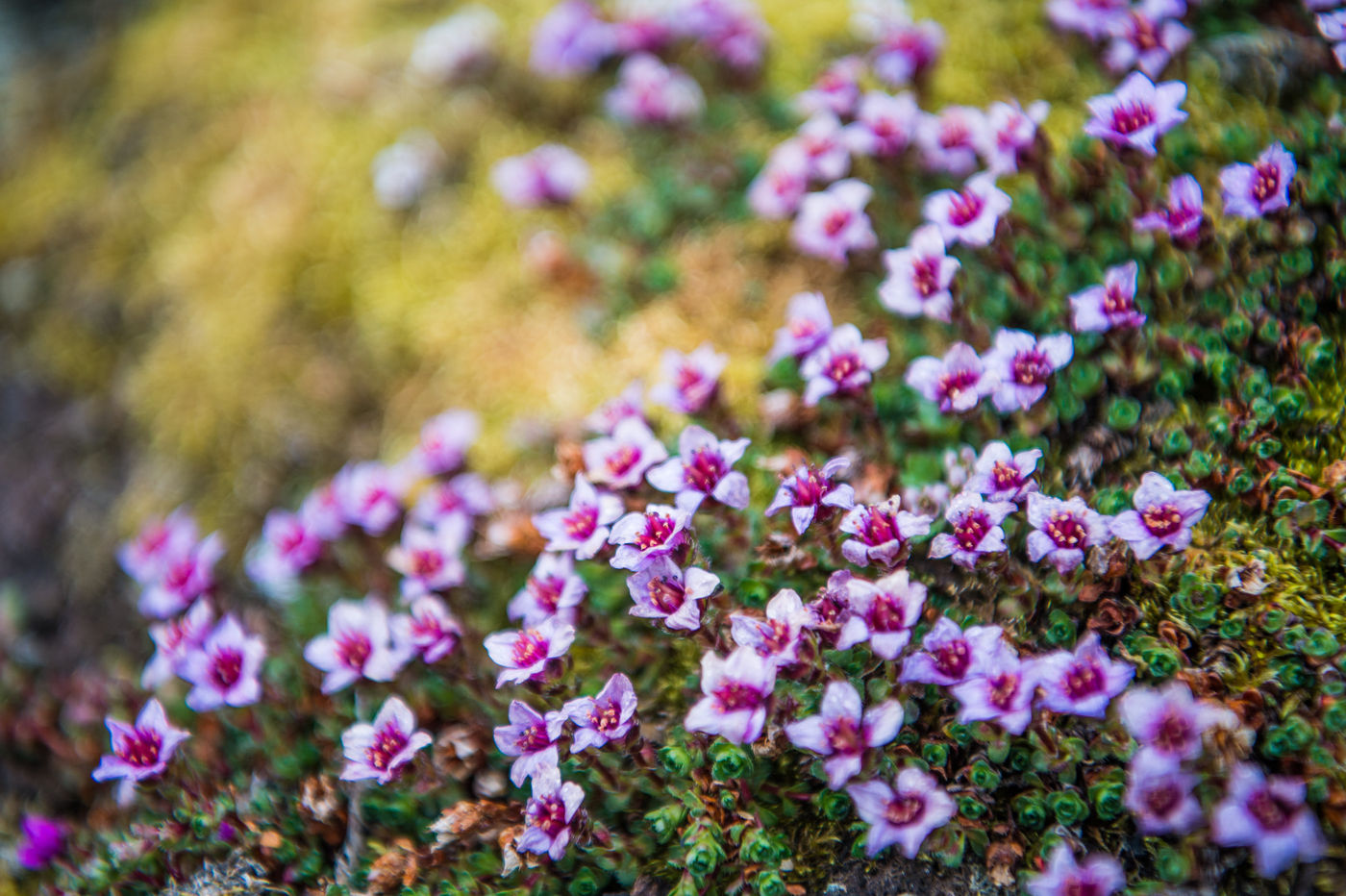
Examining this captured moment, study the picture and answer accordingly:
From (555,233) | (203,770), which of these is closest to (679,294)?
(555,233)

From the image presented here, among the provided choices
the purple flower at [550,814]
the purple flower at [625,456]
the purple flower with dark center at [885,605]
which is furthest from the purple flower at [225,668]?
the purple flower with dark center at [885,605]

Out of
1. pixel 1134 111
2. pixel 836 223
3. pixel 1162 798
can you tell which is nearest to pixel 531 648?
pixel 1162 798

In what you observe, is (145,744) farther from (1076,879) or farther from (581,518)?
(1076,879)

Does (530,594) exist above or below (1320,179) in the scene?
below

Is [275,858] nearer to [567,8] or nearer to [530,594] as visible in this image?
[530,594]

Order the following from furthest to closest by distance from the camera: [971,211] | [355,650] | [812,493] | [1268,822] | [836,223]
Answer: [836,223] → [971,211] → [355,650] → [812,493] → [1268,822]

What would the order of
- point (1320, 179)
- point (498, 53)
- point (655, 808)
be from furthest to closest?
point (498, 53), point (1320, 179), point (655, 808)

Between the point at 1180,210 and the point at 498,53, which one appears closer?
the point at 1180,210
